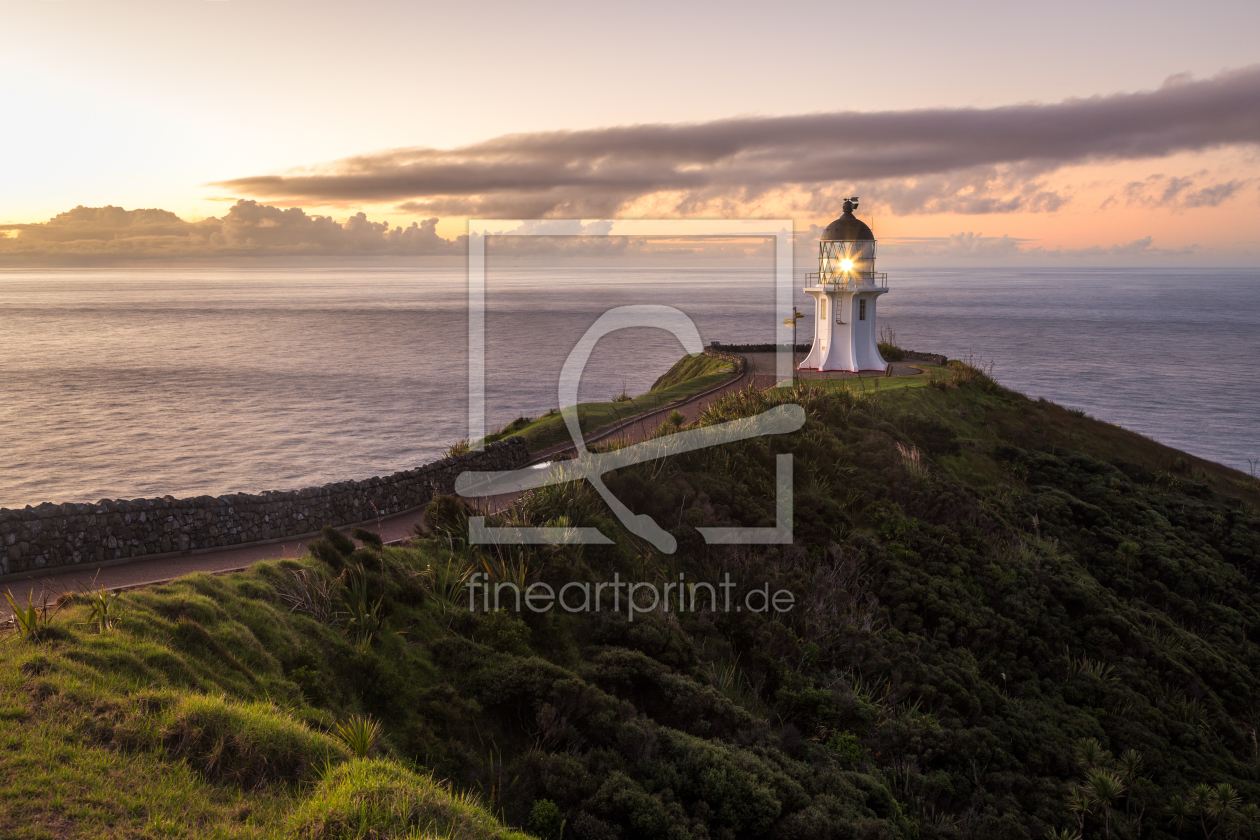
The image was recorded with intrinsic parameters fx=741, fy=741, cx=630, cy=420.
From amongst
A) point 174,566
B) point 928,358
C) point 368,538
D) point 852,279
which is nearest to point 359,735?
point 368,538

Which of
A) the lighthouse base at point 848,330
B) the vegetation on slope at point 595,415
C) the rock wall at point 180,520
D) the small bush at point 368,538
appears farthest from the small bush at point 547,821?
the lighthouse base at point 848,330

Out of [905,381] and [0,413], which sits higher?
[905,381]

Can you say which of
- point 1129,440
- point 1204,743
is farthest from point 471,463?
point 1129,440

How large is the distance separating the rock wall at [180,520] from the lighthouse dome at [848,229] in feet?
73.3

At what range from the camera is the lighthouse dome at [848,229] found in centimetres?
3136

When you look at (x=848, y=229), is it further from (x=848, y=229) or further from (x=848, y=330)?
(x=848, y=330)

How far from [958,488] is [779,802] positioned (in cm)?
1206

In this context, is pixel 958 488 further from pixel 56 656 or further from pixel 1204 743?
pixel 56 656

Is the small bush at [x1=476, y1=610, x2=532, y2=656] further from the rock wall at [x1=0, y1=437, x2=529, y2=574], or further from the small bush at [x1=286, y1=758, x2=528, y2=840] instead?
the rock wall at [x1=0, y1=437, x2=529, y2=574]

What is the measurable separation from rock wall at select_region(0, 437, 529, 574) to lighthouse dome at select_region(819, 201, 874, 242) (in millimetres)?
22335

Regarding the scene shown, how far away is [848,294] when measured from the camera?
31.0m

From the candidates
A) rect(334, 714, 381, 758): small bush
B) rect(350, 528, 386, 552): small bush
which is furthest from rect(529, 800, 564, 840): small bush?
rect(350, 528, 386, 552): small bush

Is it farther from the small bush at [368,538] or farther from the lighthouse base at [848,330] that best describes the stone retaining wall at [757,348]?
the small bush at [368,538]

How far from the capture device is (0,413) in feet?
171
